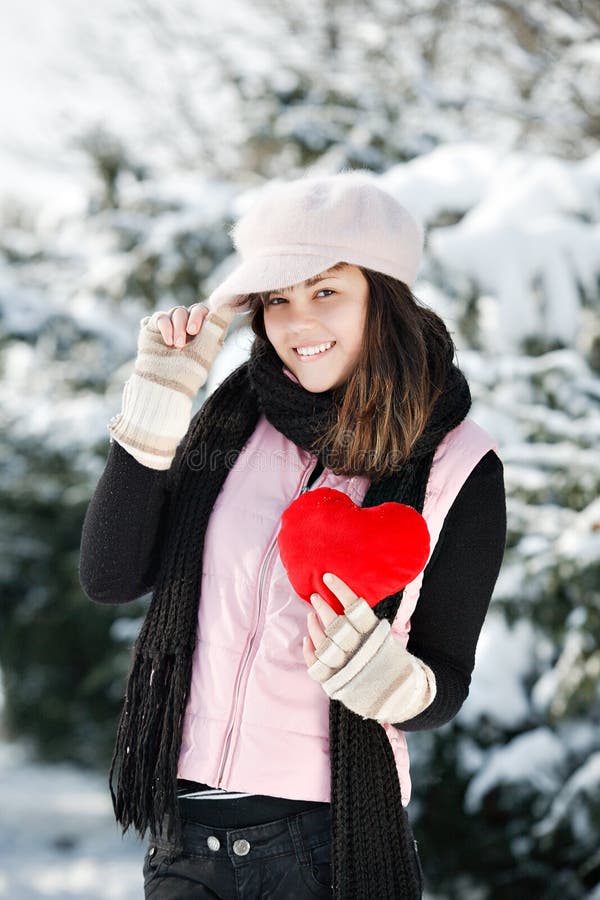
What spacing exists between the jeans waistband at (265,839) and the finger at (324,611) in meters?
0.33

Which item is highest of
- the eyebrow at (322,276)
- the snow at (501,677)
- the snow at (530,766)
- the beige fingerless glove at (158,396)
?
the eyebrow at (322,276)

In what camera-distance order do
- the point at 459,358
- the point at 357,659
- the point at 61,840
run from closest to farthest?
the point at 357,659 < the point at 459,358 < the point at 61,840

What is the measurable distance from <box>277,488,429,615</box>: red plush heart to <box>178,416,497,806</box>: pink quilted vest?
0.34ft

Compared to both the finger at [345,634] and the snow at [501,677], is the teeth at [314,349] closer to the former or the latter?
the finger at [345,634]

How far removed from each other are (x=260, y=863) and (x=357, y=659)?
1.19 ft

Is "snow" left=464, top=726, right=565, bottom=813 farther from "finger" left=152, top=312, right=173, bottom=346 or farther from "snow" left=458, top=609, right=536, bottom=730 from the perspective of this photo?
"finger" left=152, top=312, right=173, bottom=346

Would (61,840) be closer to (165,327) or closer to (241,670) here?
(241,670)

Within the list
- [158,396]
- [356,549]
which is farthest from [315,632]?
[158,396]

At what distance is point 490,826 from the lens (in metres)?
4.12

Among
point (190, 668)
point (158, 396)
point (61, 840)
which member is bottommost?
point (61, 840)

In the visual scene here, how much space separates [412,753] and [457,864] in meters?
0.53

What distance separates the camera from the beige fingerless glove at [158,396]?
1.60 meters

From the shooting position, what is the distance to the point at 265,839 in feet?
4.93

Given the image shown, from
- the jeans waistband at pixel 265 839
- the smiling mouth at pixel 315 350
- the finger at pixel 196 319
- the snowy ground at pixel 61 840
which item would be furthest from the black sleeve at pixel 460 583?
the snowy ground at pixel 61 840
